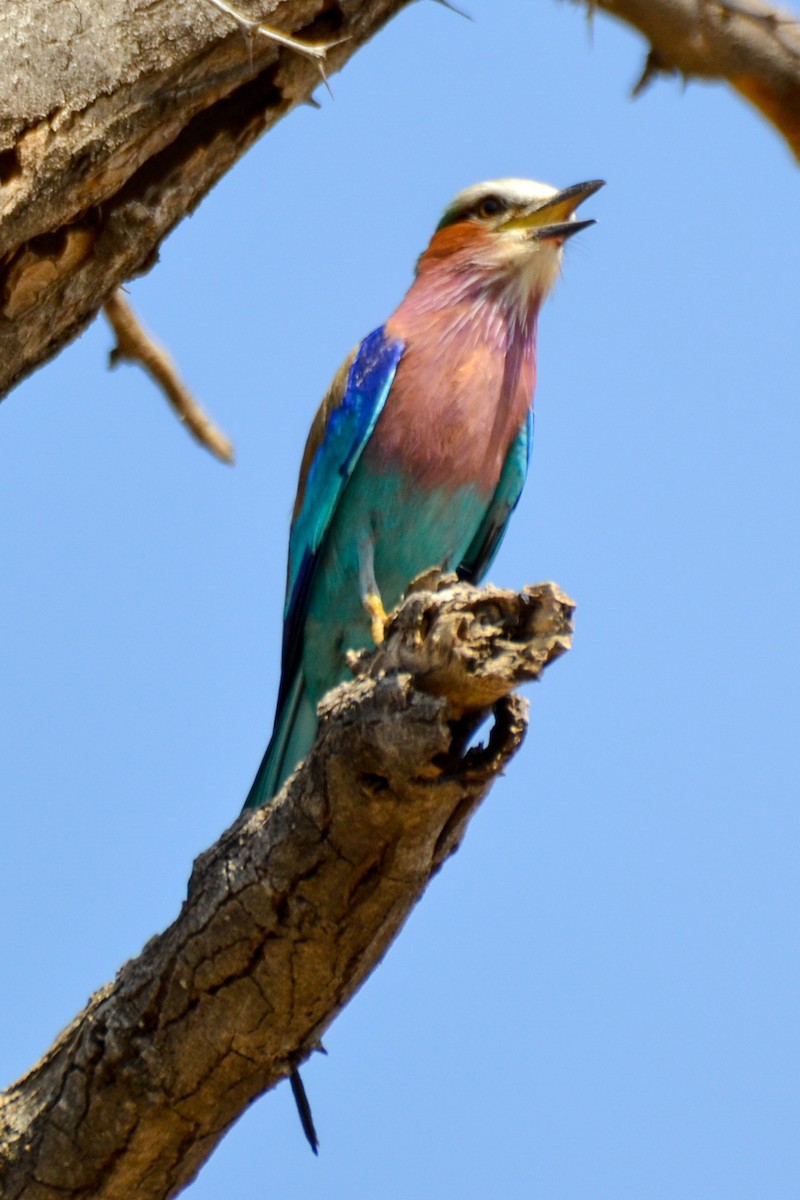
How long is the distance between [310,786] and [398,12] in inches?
106

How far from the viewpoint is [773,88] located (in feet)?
13.7

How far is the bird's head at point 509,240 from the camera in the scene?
599 centimetres

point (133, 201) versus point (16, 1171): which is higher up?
point (133, 201)

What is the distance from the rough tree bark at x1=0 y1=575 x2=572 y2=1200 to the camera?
3092mm

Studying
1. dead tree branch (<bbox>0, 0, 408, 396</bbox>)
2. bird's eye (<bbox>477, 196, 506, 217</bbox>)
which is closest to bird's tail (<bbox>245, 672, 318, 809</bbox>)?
dead tree branch (<bbox>0, 0, 408, 396</bbox>)

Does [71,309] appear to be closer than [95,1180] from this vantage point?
No

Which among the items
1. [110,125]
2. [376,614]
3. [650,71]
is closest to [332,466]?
[376,614]

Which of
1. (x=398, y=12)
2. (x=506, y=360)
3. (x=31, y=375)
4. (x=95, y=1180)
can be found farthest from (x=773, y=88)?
(x=95, y=1180)

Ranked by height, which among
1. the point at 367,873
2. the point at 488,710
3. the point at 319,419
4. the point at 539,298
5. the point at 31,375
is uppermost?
the point at 539,298

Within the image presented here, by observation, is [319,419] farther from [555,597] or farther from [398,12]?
[555,597]

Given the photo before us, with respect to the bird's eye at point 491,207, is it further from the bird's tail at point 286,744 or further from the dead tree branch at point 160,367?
the bird's tail at point 286,744

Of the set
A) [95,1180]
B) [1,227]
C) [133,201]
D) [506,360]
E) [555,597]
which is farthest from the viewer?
[506,360]

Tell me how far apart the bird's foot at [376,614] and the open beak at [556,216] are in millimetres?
1667

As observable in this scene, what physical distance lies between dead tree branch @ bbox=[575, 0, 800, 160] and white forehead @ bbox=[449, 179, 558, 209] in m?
1.77
